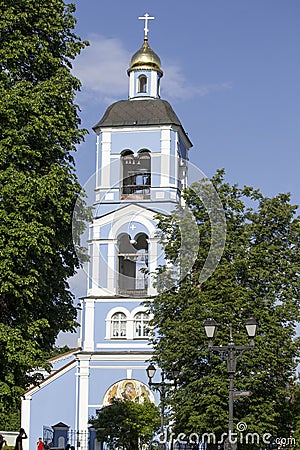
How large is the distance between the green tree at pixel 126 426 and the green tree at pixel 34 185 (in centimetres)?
1146

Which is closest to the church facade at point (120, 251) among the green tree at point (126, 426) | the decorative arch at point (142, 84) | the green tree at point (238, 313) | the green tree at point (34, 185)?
the decorative arch at point (142, 84)

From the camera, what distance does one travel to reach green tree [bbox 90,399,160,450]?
29359 mm

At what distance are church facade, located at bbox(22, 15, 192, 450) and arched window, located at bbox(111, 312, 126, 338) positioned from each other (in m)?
0.04

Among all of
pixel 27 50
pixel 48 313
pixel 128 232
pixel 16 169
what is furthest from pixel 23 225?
pixel 128 232

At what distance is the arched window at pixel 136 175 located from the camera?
36281 millimetres

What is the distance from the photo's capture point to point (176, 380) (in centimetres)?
2436

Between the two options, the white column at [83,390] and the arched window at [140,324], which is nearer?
the white column at [83,390]

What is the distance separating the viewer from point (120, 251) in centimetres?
3591

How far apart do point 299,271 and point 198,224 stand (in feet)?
10.0

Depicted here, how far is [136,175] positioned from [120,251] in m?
3.21

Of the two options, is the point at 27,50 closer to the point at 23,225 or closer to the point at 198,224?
the point at 23,225

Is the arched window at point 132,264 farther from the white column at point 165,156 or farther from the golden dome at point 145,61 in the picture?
the golden dome at point 145,61

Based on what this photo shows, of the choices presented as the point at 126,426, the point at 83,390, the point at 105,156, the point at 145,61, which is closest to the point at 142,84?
the point at 145,61

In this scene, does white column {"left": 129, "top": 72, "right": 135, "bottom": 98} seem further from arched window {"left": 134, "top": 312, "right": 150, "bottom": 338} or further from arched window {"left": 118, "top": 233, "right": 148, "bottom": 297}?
arched window {"left": 134, "top": 312, "right": 150, "bottom": 338}
